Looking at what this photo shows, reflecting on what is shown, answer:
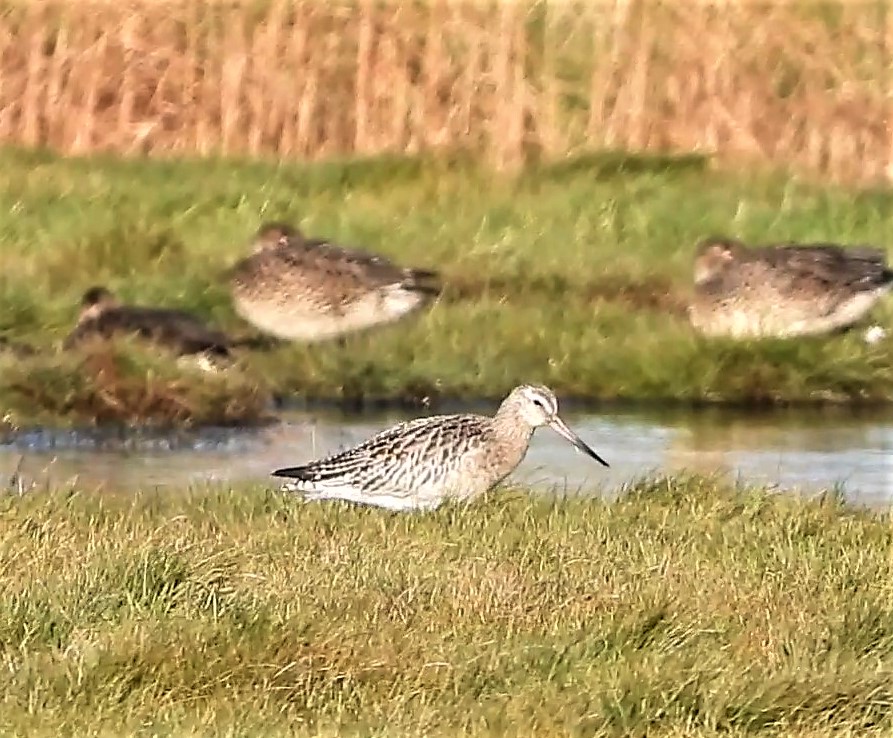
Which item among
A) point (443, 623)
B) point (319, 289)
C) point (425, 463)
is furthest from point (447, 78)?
point (443, 623)

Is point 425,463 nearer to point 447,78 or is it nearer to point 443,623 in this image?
point 443,623

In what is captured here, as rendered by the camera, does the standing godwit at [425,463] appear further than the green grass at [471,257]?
No

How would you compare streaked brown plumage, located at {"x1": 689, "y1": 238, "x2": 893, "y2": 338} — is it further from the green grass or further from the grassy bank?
the grassy bank

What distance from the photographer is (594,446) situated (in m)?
5.79

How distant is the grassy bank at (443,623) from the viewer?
3982 millimetres

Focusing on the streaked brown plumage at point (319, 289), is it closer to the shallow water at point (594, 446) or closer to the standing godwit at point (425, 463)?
the shallow water at point (594, 446)

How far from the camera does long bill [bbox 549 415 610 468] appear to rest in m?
5.71

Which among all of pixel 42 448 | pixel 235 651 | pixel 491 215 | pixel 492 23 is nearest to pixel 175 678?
pixel 235 651

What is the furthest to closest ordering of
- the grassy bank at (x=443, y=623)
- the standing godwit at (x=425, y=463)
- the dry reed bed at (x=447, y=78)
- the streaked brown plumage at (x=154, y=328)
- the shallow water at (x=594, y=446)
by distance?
the dry reed bed at (x=447, y=78) < the streaked brown plumage at (x=154, y=328) < the shallow water at (x=594, y=446) < the standing godwit at (x=425, y=463) < the grassy bank at (x=443, y=623)

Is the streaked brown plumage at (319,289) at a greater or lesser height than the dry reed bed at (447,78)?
lesser

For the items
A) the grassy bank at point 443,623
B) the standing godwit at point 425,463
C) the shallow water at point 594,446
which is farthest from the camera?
the shallow water at point 594,446

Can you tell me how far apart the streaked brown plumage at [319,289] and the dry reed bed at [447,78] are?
1.13 feet

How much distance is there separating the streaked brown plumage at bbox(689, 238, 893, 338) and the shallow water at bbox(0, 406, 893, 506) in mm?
305

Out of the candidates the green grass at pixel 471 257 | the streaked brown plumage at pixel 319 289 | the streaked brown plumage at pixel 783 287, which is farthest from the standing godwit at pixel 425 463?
the streaked brown plumage at pixel 783 287
